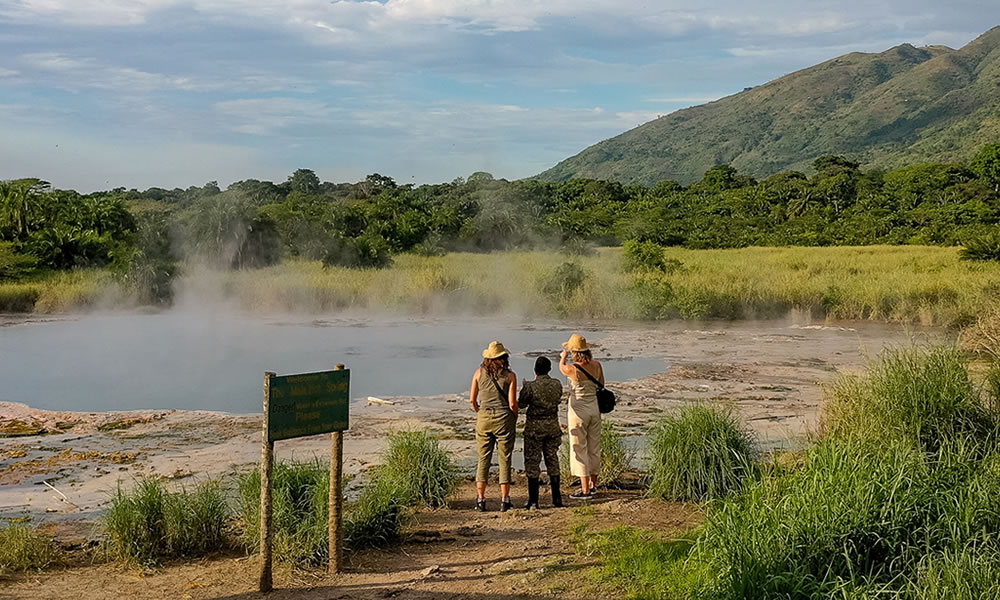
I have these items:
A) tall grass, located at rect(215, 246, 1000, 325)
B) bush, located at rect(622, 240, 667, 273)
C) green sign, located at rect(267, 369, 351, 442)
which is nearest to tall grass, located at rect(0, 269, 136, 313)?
tall grass, located at rect(215, 246, 1000, 325)

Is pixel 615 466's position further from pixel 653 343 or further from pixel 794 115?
pixel 794 115

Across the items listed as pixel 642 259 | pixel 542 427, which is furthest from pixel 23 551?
pixel 642 259

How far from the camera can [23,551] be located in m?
5.72

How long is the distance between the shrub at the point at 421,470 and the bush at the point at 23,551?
217cm

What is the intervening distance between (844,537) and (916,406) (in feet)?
7.71

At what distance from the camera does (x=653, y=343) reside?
17859 mm

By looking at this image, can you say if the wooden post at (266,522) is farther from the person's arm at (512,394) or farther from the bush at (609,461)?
the bush at (609,461)

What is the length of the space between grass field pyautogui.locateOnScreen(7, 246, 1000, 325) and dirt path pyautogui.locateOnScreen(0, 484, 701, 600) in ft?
46.1

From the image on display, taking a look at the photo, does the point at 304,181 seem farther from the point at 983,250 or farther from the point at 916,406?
the point at 916,406

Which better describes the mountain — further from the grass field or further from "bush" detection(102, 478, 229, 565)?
"bush" detection(102, 478, 229, 565)

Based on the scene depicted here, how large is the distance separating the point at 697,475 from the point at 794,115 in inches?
7231

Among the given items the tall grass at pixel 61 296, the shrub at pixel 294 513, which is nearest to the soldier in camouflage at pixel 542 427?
the shrub at pixel 294 513

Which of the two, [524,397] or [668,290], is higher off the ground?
[668,290]

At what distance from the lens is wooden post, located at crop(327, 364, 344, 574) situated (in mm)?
5543
